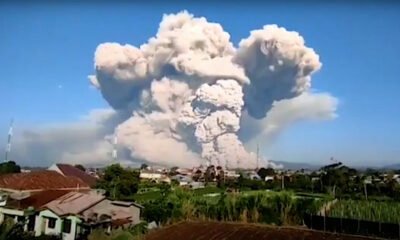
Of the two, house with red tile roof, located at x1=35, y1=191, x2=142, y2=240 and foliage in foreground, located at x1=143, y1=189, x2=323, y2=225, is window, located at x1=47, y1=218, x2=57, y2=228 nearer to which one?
house with red tile roof, located at x1=35, y1=191, x2=142, y2=240

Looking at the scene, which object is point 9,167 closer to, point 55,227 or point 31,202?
point 31,202

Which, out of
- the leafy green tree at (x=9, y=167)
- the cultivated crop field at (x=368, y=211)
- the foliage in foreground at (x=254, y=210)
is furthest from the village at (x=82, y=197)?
the cultivated crop field at (x=368, y=211)

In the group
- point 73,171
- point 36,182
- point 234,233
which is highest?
point 73,171

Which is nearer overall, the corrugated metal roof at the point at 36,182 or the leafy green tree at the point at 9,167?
the corrugated metal roof at the point at 36,182

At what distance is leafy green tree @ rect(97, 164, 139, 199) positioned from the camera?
7.59m

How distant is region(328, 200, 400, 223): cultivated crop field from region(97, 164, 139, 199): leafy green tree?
5.07 m

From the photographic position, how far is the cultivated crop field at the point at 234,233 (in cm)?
203

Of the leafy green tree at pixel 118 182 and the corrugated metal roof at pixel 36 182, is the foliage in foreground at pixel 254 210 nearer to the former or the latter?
the leafy green tree at pixel 118 182

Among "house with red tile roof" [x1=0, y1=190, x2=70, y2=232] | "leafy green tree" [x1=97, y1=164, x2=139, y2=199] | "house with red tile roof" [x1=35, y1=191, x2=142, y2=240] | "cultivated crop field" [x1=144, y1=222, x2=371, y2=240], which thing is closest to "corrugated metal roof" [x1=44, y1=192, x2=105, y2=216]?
"house with red tile roof" [x1=35, y1=191, x2=142, y2=240]

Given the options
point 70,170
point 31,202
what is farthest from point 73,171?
point 31,202

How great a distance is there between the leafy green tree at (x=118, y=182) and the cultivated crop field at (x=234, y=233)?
5323mm

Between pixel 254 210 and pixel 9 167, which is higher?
pixel 9 167

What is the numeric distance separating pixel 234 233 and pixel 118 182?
5729mm

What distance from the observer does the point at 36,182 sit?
24.9 ft
